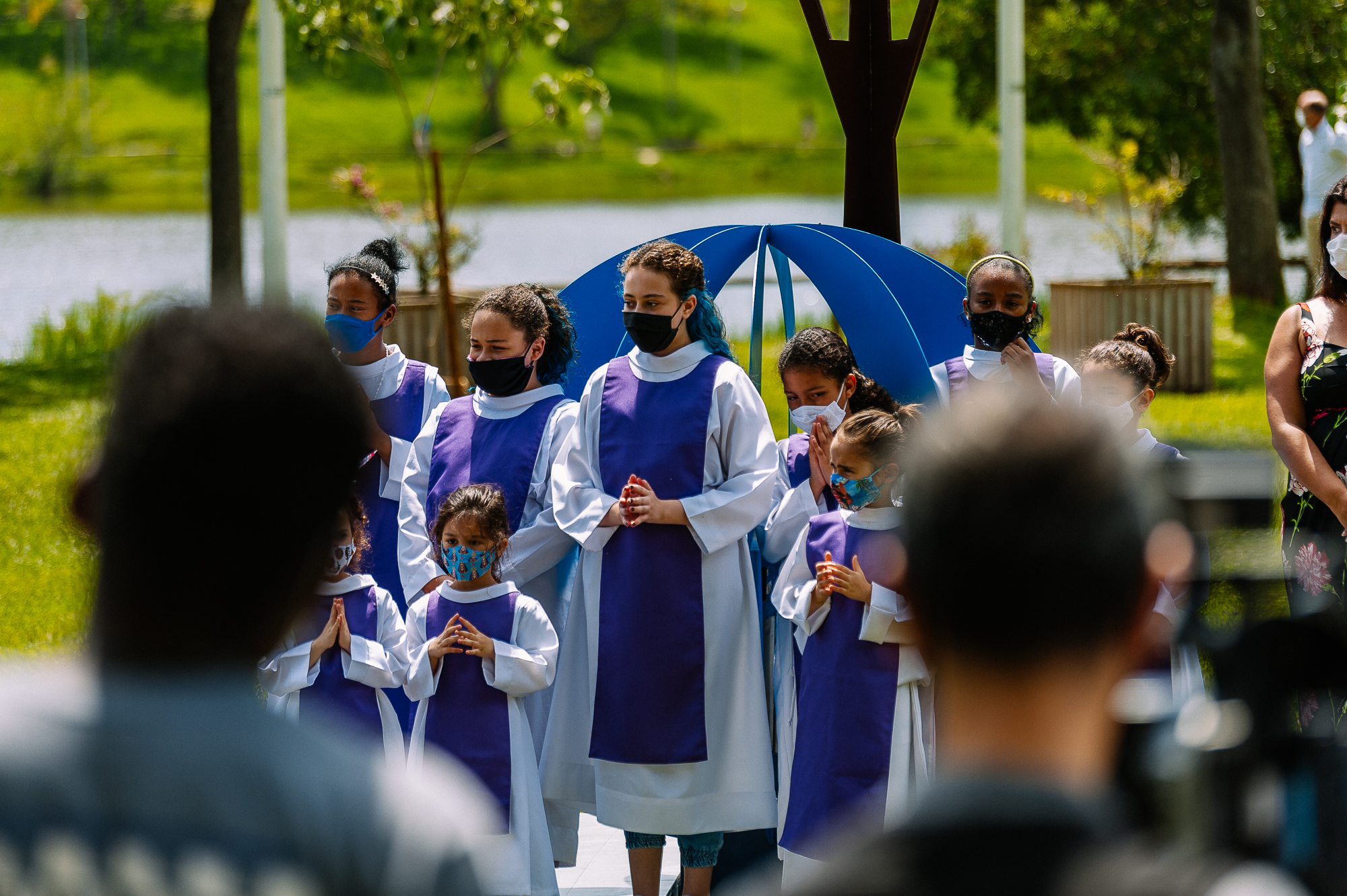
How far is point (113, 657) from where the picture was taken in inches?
52.3

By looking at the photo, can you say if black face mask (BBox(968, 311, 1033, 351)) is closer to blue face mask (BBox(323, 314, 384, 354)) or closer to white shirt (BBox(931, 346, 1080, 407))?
white shirt (BBox(931, 346, 1080, 407))

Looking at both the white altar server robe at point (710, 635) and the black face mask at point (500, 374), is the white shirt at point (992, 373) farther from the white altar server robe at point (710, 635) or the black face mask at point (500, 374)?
the black face mask at point (500, 374)

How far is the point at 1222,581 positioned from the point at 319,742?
82 centimetres

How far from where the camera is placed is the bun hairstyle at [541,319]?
4586mm

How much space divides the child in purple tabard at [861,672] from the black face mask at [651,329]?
615mm

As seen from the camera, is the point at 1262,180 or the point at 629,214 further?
the point at 629,214

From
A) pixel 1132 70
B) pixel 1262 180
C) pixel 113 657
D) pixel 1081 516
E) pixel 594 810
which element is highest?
pixel 1132 70

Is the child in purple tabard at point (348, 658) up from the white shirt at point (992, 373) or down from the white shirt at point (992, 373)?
down

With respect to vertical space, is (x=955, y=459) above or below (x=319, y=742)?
above

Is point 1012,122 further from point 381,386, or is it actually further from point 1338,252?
point 381,386

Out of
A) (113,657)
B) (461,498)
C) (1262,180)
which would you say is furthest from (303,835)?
(1262,180)

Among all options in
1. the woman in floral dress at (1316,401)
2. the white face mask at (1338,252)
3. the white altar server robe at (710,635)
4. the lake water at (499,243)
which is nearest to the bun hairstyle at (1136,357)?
the woman in floral dress at (1316,401)

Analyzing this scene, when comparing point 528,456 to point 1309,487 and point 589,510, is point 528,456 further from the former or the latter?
point 1309,487

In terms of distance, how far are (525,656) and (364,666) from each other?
43 cm
